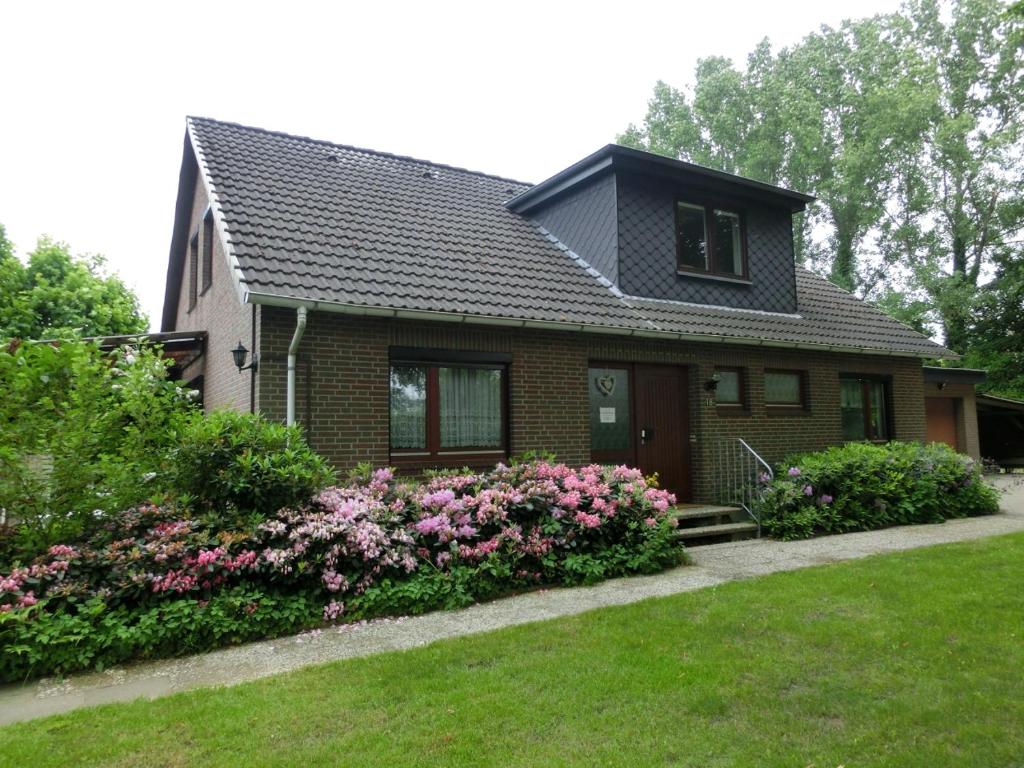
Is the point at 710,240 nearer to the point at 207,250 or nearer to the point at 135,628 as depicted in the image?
the point at 207,250

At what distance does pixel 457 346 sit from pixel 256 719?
5.61 metres

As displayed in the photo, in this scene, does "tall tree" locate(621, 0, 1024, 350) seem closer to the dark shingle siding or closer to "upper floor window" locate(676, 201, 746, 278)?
"upper floor window" locate(676, 201, 746, 278)

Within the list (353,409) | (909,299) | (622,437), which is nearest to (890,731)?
(353,409)

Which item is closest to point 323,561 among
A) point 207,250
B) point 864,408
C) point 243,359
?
point 243,359

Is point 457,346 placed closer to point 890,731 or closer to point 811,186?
point 890,731

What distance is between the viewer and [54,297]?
67.7ft

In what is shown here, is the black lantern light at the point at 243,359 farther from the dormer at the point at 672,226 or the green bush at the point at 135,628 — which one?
the dormer at the point at 672,226

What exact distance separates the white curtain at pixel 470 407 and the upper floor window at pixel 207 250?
4603 mm

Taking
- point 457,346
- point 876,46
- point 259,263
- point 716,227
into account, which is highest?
point 876,46

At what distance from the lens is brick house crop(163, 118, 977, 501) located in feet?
26.5

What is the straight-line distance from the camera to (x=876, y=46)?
2666 cm

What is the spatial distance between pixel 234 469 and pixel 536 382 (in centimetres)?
436

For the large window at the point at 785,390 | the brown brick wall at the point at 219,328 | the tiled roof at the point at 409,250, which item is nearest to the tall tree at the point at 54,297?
the brown brick wall at the point at 219,328

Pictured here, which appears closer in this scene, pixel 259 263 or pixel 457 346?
pixel 259 263
